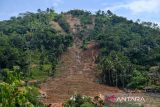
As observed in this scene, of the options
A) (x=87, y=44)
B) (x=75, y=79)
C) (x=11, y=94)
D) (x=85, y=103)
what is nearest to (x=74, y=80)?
(x=75, y=79)

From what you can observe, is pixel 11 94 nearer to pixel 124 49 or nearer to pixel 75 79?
pixel 75 79

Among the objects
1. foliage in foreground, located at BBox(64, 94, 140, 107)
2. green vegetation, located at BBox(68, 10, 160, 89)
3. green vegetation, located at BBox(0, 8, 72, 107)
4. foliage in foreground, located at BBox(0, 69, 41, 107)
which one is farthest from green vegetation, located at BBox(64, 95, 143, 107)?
foliage in foreground, located at BBox(0, 69, 41, 107)

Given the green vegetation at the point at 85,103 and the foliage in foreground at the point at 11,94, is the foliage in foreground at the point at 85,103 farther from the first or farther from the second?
the foliage in foreground at the point at 11,94

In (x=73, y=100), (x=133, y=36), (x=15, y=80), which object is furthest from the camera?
(x=133, y=36)

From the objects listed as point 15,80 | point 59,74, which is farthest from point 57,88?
point 15,80

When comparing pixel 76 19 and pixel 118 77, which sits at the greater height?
pixel 76 19

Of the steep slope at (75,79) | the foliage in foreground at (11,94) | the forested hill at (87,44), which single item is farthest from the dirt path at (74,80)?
the foliage in foreground at (11,94)

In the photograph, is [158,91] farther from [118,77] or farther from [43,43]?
[43,43]

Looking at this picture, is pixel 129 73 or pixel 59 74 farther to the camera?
pixel 59 74
